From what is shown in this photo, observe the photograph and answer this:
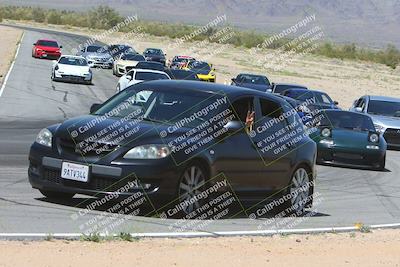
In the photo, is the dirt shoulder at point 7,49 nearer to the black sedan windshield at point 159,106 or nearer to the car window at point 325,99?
the car window at point 325,99

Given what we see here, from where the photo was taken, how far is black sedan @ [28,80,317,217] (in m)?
9.62

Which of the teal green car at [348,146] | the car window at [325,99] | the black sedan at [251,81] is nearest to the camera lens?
the teal green car at [348,146]

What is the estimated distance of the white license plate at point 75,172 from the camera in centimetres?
965

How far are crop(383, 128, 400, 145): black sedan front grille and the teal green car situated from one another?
5384 millimetres

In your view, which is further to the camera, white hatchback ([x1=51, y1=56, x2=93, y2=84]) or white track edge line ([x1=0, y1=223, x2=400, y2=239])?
white hatchback ([x1=51, y1=56, x2=93, y2=84])

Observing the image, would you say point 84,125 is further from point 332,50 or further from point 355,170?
point 332,50

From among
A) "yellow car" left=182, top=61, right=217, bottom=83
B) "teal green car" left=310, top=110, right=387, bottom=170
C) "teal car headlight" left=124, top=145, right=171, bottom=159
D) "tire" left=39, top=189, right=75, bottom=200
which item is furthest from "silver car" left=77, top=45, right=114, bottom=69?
"teal car headlight" left=124, top=145, right=171, bottom=159

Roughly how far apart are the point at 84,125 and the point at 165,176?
120 cm

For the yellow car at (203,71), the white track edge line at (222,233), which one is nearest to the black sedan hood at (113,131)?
the white track edge line at (222,233)

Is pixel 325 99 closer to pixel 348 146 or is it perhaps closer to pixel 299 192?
pixel 348 146

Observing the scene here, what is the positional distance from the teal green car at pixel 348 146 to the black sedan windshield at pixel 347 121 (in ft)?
0.10

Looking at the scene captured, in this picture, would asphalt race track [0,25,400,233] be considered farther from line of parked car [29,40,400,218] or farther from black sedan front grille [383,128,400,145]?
black sedan front grille [383,128,400,145]

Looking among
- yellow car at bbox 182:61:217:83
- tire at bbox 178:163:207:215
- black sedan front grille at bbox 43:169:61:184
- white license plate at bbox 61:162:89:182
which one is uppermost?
white license plate at bbox 61:162:89:182

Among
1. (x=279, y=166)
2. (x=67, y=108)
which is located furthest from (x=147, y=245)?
(x=67, y=108)
